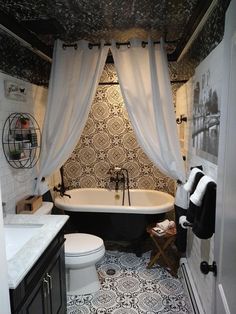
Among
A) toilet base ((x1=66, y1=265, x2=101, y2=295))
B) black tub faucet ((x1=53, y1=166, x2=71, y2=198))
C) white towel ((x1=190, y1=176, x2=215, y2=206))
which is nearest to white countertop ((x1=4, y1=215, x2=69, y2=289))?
toilet base ((x1=66, y1=265, x2=101, y2=295))

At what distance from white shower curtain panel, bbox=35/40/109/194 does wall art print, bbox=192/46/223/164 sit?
1013 millimetres

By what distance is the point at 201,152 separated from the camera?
2125 mm

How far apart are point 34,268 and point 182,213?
1617 mm

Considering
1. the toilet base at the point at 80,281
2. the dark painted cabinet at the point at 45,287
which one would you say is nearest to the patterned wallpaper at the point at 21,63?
the dark painted cabinet at the point at 45,287

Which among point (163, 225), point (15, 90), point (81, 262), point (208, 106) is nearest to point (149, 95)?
point (208, 106)

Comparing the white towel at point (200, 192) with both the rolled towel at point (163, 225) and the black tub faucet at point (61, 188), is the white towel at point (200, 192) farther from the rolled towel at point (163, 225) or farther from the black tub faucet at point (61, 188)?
the black tub faucet at point (61, 188)

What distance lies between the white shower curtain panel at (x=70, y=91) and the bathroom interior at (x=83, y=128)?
0.01 m

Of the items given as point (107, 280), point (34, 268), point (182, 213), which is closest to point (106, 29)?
point (182, 213)

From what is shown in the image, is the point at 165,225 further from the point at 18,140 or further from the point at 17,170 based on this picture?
the point at 18,140

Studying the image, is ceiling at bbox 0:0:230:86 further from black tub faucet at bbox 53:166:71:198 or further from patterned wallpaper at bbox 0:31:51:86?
black tub faucet at bbox 53:166:71:198

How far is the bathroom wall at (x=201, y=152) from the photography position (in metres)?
1.75

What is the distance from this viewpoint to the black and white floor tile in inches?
90.6

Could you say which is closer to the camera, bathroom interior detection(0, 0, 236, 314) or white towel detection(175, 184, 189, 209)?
bathroom interior detection(0, 0, 236, 314)

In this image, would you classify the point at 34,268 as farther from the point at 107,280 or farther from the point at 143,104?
the point at 143,104
